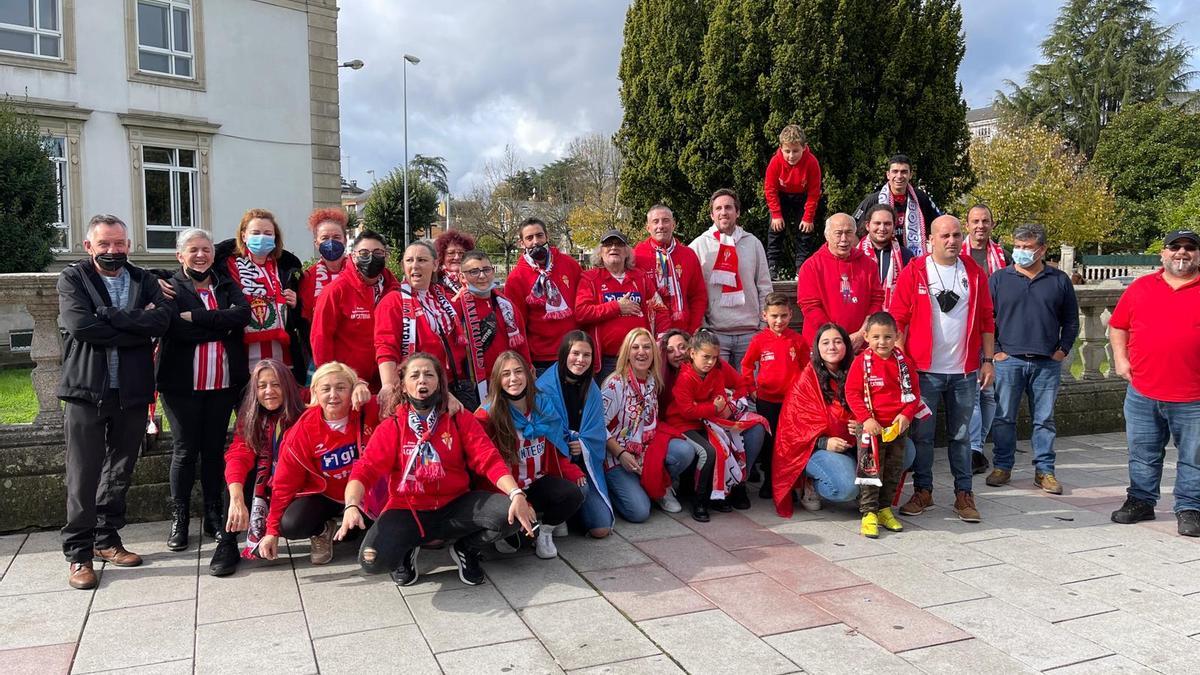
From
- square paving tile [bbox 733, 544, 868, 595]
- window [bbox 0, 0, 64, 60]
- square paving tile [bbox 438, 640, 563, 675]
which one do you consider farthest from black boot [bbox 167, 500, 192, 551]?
window [bbox 0, 0, 64, 60]

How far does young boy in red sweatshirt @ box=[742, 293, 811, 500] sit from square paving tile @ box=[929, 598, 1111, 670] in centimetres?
212

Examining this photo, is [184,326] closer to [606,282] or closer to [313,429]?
[313,429]

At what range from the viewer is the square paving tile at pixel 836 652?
3.41 m

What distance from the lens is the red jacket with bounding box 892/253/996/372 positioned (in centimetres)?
570

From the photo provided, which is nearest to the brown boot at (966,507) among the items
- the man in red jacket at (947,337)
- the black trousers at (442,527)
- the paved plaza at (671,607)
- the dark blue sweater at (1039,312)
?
the man in red jacket at (947,337)

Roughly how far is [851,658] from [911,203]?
466 cm

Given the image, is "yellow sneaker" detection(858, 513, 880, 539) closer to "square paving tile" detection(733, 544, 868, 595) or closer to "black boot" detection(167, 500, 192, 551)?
"square paving tile" detection(733, 544, 868, 595)

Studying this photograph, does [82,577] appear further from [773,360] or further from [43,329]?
[773,360]

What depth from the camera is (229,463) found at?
4629mm

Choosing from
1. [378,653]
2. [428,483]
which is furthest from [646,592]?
[378,653]

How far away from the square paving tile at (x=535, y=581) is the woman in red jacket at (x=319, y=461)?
0.97m

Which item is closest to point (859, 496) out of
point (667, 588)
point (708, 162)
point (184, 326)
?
point (667, 588)

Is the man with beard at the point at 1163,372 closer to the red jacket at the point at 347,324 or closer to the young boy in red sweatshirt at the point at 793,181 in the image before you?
the young boy in red sweatshirt at the point at 793,181

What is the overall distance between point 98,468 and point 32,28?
17.9 metres
